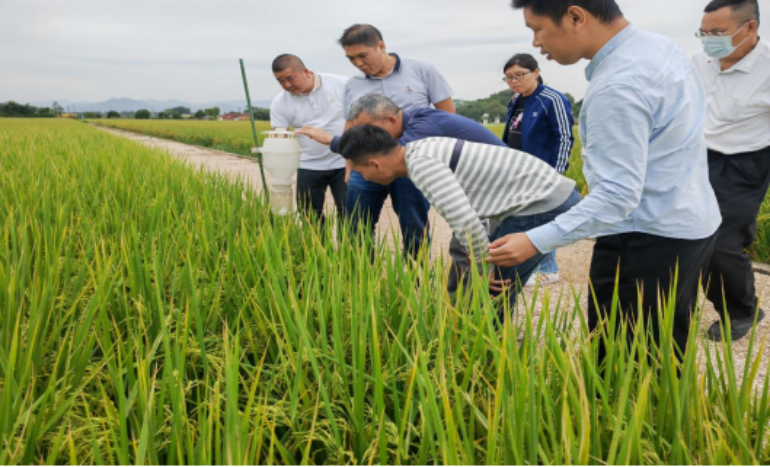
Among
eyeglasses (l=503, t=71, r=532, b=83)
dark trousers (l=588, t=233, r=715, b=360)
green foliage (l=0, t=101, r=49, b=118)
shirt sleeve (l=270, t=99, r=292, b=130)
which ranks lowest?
dark trousers (l=588, t=233, r=715, b=360)

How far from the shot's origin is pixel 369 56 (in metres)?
2.96

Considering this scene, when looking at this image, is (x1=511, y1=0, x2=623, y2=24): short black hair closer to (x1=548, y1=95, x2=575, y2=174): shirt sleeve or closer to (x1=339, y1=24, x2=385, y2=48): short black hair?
(x1=339, y1=24, x2=385, y2=48): short black hair

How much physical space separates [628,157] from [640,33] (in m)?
0.32

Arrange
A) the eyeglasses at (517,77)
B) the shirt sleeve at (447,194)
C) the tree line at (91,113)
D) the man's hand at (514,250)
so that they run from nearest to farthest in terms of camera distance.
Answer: the man's hand at (514,250) → the shirt sleeve at (447,194) → the eyeglasses at (517,77) → the tree line at (91,113)

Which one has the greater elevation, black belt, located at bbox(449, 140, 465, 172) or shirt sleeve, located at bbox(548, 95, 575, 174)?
shirt sleeve, located at bbox(548, 95, 575, 174)

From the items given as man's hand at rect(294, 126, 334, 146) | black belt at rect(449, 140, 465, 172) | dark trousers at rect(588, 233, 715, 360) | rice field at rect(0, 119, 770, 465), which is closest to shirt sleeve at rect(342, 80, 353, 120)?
man's hand at rect(294, 126, 334, 146)

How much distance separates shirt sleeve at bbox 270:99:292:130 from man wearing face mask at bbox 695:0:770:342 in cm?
238

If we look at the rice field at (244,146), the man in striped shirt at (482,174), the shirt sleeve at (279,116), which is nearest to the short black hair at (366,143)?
the man in striped shirt at (482,174)

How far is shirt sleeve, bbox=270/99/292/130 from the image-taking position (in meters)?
3.73

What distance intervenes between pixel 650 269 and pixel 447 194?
618mm

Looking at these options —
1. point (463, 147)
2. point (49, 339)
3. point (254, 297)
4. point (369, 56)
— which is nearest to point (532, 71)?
point (369, 56)

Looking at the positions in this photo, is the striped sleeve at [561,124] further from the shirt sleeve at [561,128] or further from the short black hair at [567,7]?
the short black hair at [567,7]

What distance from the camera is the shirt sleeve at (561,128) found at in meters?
3.14

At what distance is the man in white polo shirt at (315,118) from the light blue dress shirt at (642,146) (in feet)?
7.66
